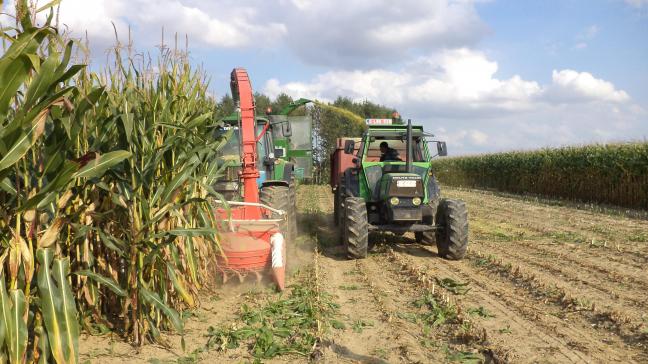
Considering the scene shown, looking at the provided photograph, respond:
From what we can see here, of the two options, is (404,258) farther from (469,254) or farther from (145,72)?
(145,72)

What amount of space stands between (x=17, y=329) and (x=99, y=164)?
0.98 m

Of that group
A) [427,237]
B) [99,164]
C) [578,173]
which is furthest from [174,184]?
[578,173]

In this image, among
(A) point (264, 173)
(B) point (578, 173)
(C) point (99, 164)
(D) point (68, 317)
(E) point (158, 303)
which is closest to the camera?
(D) point (68, 317)

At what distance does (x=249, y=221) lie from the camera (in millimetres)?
5242

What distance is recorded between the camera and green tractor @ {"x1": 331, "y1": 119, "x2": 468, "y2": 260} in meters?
6.64

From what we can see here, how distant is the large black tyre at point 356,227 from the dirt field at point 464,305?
0.21 meters

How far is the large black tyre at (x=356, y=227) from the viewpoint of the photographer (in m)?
6.51

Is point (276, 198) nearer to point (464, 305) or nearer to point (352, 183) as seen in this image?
point (352, 183)

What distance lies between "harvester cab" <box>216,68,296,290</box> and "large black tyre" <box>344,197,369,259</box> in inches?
33.1

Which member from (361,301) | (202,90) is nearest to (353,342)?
(361,301)

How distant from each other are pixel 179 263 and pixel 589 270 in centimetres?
500

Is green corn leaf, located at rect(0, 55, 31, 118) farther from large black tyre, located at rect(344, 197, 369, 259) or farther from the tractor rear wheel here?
the tractor rear wheel

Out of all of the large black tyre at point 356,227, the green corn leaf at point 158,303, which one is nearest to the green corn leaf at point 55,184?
the green corn leaf at point 158,303

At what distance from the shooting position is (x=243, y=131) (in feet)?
19.2
